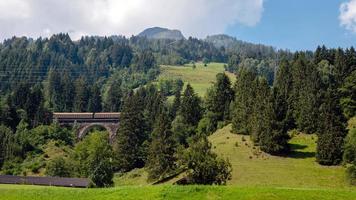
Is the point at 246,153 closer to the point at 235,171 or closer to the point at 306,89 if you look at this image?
the point at 235,171

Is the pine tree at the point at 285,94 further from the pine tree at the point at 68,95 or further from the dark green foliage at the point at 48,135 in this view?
the pine tree at the point at 68,95

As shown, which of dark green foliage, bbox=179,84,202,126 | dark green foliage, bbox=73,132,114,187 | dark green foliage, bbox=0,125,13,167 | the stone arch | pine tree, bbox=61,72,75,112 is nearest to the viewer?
dark green foliage, bbox=73,132,114,187

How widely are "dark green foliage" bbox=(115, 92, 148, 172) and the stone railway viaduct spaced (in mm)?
51430

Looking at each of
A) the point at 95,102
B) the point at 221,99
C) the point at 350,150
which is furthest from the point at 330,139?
the point at 95,102

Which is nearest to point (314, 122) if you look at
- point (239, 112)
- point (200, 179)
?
point (239, 112)

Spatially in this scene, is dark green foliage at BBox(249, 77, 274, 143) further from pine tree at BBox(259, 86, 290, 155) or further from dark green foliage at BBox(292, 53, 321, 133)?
Answer: dark green foliage at BBox(292, 53, 321, 133)

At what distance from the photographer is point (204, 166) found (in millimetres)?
54375

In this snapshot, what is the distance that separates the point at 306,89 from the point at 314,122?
29.9 ft

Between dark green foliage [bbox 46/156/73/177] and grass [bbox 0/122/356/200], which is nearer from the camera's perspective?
grass [bbox 0/122/356/200]

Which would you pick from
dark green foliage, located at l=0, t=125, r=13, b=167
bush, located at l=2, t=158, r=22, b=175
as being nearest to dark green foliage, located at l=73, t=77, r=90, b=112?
dark green foliage, located at l=0, t=125, r=13, b=167

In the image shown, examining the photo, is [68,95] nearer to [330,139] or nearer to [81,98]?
[81,98]

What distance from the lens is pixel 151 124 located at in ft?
→ 399

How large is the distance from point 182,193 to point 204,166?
16.9 metres

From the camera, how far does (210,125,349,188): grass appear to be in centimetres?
5881
